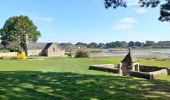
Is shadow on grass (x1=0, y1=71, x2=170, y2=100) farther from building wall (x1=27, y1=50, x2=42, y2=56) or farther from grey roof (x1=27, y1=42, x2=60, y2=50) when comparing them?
grey roof (x1=27, y1=42, x2=60, y2=50)

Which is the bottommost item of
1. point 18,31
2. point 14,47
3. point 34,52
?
point 34,52

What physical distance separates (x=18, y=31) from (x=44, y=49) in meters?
10.4

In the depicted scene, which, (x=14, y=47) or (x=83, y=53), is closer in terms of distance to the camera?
(x=83, y=53)

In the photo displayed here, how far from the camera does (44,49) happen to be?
100062mm

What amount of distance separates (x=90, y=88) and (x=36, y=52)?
84.9 metres

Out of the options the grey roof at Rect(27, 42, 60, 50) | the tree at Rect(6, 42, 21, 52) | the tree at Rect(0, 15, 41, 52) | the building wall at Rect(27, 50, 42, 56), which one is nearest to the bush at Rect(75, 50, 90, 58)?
the tree at Rect(6, 42, 21, 52)

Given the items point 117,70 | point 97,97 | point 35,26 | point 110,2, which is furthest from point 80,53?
point 97,97

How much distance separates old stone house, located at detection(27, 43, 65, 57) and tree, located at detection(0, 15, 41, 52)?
3.73 m

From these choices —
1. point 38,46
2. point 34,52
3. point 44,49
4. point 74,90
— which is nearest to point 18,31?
point 38,46

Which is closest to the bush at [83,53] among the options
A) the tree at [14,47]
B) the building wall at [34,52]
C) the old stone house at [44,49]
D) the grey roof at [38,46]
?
the old stone house at [44,49]

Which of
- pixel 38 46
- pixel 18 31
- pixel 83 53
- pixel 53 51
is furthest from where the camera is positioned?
pixel 18 31

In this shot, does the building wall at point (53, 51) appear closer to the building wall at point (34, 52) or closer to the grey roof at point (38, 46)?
the grey roof at point (38, 46)

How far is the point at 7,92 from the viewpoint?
14109 mm

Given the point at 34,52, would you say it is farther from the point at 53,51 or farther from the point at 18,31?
the point at 18,31
